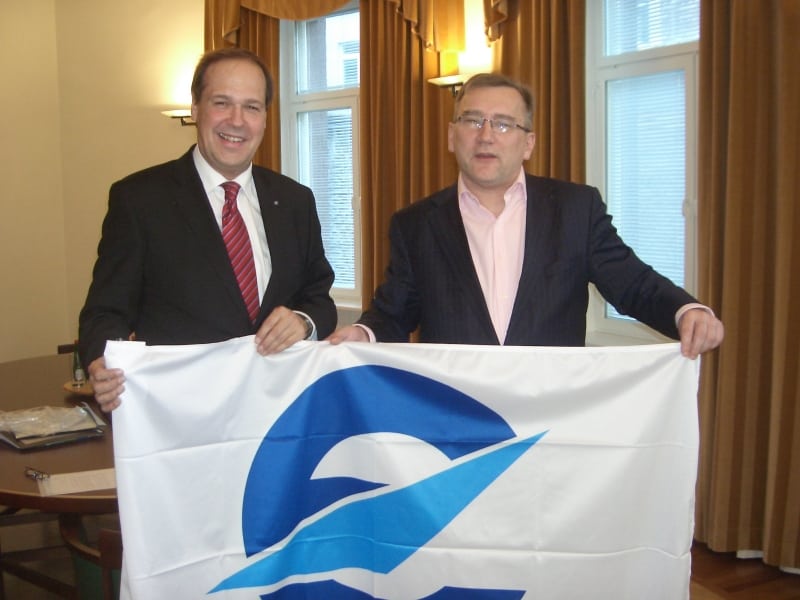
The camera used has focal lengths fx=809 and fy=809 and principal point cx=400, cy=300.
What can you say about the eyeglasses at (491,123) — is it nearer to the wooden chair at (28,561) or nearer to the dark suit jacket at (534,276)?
the dark suit jacket at (534,276)

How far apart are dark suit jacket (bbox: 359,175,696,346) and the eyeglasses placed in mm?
162

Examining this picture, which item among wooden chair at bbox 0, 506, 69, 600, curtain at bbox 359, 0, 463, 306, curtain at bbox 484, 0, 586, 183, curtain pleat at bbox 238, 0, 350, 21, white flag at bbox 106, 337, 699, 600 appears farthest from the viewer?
curtain pleat at bbox 238, 0, 350, 21

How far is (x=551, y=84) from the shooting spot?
4129mm

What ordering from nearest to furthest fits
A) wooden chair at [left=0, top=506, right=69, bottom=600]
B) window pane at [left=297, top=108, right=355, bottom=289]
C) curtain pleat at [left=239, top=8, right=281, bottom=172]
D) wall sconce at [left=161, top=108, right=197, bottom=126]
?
wooden chair at [left=0, top=506, right=69, bottom=600] → curtain pleat at [left=239, top=8, right=281, bottom=172] → window pane at [left=297, top=108, right=355, bottom=289] → wall sconce at [left=161, top=108, right=197, bottom=126]

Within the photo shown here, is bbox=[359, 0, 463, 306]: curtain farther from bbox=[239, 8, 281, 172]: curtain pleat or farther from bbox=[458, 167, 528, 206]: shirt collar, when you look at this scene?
bbox=[458, 167, 528, 206]: shirt collar

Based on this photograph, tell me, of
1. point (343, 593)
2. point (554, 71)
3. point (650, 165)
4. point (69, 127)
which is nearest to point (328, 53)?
point (554, 71)

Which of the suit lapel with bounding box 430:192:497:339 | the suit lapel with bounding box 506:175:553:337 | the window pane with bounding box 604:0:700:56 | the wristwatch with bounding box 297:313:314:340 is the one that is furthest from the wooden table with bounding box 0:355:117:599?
the window pane with bounding box 604:0:700:56

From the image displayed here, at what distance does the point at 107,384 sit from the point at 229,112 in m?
0.71

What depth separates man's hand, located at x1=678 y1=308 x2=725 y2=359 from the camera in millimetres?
1697

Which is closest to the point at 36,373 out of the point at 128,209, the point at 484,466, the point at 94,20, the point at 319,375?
the point at 128,209

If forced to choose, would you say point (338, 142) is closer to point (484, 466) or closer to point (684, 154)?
point (684, 154)

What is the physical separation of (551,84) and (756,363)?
5.59 feet

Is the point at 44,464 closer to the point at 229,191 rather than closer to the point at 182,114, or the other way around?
the point at 229,191

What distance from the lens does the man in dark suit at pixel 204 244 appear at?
1.89 m
